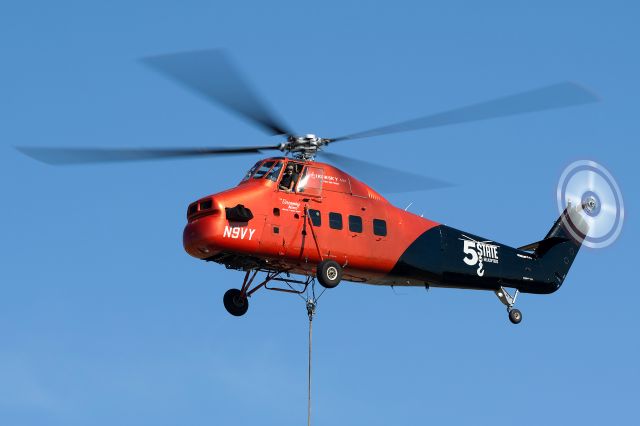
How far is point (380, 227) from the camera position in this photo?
135ft

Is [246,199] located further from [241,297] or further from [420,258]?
[420,258]

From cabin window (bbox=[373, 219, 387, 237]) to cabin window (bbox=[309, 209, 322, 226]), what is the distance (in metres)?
2.16

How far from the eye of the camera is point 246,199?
38781 mm

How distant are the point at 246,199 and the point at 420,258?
6.65m

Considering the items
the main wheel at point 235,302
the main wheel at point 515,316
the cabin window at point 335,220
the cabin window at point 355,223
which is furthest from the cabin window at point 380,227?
the main wheel at point 515,316

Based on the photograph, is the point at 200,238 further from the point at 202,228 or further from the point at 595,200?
the point at 595,200

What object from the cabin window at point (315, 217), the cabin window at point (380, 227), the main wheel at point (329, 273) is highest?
the cabin window at point (380, 227)

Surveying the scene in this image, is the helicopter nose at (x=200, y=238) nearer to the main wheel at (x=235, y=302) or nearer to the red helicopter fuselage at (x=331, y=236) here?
the red helicopter fuselage at (x=331, y=236)

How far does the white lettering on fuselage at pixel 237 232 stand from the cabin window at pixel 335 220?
112 inches

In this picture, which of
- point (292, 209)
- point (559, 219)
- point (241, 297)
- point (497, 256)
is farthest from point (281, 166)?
point (559, 219)

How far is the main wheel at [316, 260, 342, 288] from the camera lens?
3900 centimetres

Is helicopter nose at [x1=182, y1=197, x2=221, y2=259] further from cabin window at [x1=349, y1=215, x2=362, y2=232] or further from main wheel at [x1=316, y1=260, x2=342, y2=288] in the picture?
cabin window at [x1=349, y1=215, x2=362, y2=232]

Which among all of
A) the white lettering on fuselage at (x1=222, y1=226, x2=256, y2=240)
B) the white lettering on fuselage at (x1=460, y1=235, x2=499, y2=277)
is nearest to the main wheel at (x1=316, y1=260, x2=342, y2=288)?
the white lettering on fuselage at (x1=222, y1=226, x2=256, y2=240)

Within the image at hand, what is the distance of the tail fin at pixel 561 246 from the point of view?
46719mm
